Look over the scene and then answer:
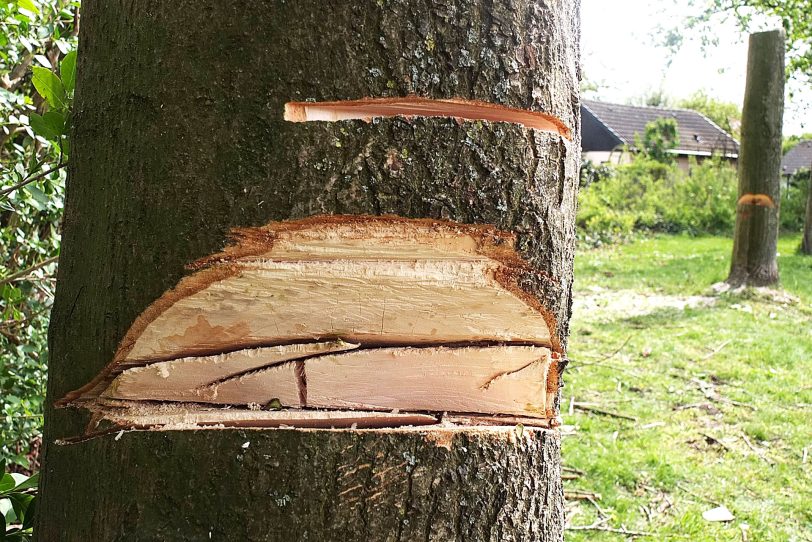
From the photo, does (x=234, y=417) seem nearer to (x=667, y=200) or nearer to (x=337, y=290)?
(x=337, y=290)

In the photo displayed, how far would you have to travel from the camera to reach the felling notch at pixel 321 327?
94cm

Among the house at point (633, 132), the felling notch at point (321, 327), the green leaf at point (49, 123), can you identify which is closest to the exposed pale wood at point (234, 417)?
the felling notch at point (321, 327)

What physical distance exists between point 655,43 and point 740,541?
23593 millimetres

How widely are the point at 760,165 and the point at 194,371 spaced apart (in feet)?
26.8

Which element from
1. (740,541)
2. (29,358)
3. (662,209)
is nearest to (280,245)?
(29,358)

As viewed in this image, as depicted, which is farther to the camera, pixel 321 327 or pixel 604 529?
pixel 604 529

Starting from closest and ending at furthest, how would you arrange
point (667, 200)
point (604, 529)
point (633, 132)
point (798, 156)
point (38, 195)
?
point (38, 195), point (604, 529), point (667, 200), point (633, 132), point (798, 156)

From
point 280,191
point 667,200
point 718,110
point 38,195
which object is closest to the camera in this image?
point 280,191

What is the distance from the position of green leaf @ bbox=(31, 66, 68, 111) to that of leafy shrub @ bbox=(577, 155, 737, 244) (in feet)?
42.6

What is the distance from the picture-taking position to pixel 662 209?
609 inches

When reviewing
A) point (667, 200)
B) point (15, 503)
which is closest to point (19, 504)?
point (15, 503)

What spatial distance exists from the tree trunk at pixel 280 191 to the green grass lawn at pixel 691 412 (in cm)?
231

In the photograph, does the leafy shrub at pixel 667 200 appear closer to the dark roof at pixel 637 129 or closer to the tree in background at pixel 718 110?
the dark roof at pixel 637 129

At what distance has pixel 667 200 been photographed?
15766 mm
